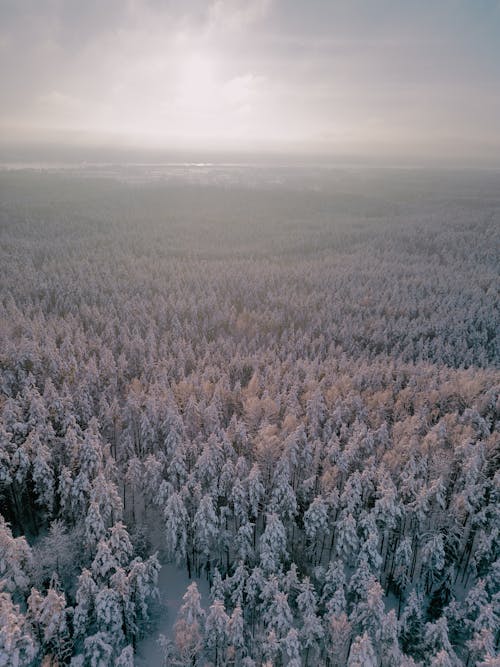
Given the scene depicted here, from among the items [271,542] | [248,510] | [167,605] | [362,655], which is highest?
[362,655]

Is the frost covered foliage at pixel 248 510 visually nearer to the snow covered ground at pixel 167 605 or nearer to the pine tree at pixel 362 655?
the pine tree at pixel 362 655

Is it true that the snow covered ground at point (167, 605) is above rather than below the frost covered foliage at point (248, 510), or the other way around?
below

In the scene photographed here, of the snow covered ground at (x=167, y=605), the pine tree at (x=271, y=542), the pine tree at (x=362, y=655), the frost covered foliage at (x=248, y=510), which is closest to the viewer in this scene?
the pine tree at (x=362, y=655)

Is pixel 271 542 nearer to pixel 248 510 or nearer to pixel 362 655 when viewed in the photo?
pixel 248 510

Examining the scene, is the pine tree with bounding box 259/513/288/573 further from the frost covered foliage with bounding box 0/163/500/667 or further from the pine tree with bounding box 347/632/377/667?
the pine tree with bounding box 347/632/377/667

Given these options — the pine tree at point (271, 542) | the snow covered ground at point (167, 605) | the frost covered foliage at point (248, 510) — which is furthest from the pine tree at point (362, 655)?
the snow covered ground at point (167, 605)

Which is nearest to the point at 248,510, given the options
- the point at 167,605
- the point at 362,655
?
the point at 167,605

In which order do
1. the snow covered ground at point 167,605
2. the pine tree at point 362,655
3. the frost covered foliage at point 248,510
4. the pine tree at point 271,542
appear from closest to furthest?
the pine tree at point 362,655
the frost covered foliage at point 248,510
the snow covered ground at point 167,605
the pine tree at point 271,542

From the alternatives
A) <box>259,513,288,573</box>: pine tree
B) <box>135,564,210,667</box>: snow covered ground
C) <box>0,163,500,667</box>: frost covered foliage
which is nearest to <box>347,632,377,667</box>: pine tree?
<box>0,163,500,667</box>: frost covered foliage

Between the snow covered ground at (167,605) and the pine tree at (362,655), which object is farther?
the snow covered ground at (167,605)

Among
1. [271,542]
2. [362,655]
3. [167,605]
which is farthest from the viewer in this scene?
[167,605]
